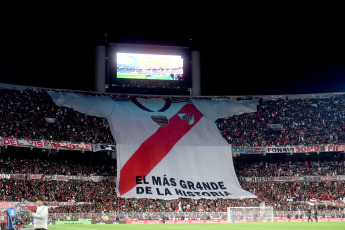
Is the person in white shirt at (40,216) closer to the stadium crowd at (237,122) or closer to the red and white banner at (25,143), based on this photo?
the red and white banner at (25,143)

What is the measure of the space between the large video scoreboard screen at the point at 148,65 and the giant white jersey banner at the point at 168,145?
11.6 ft

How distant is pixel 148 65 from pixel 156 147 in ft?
46.1

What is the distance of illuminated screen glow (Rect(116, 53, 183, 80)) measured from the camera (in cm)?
7556

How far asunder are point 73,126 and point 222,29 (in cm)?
2914

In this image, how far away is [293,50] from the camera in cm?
8075

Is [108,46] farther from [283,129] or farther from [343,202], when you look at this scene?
[343,202]

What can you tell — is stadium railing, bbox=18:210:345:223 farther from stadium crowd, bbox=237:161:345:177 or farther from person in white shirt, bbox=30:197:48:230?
person in white shirt, bbox=30:197:48:230

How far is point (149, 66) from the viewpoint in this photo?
A: 250 feet

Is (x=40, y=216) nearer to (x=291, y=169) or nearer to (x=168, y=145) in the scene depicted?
(x=168, y=145)

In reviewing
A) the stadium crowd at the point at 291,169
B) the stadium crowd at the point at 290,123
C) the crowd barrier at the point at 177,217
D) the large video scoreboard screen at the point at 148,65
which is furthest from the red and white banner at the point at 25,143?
the stadium crowd at the point at 291,169

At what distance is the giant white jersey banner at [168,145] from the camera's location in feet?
211

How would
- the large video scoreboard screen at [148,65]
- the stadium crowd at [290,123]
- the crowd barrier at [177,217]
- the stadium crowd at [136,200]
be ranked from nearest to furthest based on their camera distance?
the crowd barrier at [177,217]
the stadium crowd at [136,200]
the stadium crowd at [290,123]
the large video scoreboard screen at [148,65]

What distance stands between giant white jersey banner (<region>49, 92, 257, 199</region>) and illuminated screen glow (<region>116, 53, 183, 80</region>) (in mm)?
4193

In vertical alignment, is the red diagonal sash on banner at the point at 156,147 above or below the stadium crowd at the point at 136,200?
above
